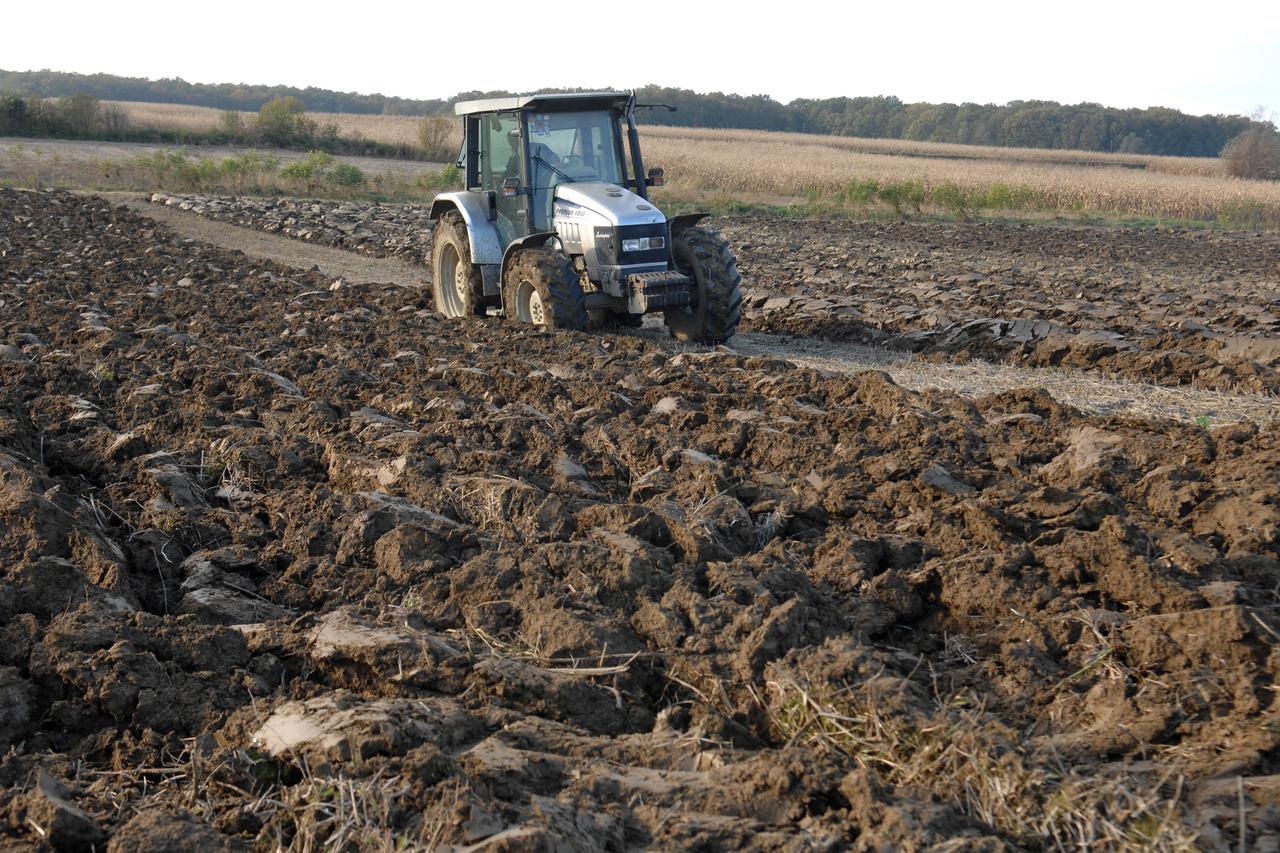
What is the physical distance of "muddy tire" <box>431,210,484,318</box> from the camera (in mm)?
10953

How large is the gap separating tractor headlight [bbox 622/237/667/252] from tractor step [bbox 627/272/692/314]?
22 centimetres

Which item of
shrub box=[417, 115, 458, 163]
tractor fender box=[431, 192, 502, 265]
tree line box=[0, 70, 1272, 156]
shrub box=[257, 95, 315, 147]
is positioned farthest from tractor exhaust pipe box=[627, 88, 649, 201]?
tree line box=[0, 70, 1272, 156]

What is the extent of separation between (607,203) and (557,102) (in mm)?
1059

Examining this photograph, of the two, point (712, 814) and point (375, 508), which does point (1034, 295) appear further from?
point (712, 814)

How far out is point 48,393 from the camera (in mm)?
7414

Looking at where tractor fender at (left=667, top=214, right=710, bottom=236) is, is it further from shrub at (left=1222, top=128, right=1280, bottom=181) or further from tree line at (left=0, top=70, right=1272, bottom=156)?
tree line at (left=0, top=70, right=1272, bottom=156)

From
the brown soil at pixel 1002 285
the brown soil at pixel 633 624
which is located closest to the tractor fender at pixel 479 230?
the brown soil at pixel 1002 285

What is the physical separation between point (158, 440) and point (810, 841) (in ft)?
15.9

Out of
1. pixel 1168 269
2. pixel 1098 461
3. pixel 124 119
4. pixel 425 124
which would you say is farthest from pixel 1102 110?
pixel 1098 461

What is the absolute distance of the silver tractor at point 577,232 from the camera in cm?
973

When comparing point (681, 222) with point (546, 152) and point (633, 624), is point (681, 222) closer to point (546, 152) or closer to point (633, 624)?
point (546, 152)

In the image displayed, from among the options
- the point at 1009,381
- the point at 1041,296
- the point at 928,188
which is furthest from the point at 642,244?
the point at 928,188

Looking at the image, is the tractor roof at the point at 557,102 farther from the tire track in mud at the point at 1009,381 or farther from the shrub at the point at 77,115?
the shrub at the point at 77,115

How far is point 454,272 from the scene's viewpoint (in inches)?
464
